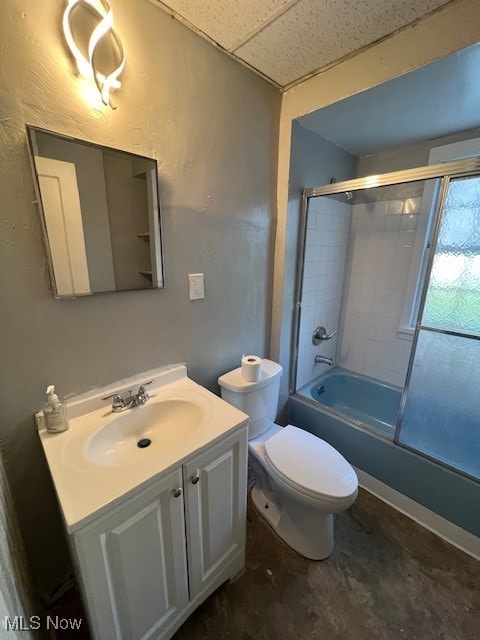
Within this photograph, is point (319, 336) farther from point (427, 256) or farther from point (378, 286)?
point (427, 256)

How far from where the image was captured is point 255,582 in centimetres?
119

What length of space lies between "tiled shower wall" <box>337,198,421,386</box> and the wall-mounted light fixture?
1.90m

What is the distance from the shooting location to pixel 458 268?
1.37m

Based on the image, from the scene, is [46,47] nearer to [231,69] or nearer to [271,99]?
[231,69]

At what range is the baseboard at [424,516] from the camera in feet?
4.33

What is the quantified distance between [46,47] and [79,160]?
0.29 m

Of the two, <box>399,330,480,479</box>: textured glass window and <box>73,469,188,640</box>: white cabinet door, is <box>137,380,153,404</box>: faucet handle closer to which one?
<box>73,469,188,640</box>: white cabinet door

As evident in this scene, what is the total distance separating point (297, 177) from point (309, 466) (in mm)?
1614

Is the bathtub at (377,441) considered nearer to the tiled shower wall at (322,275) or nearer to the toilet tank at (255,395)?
the tiled shower wall at (322,275)

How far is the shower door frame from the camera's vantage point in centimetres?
117

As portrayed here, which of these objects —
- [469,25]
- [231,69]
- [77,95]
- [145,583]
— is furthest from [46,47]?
[145,583]

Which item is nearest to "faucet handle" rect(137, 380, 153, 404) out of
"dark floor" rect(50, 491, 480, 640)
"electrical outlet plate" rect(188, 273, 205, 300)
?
"electrical outlet plate" rect(188, 273, 205, 300)

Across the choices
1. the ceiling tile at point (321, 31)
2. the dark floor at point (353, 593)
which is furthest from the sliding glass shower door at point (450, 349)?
the ceiling tile at point (321, 31)

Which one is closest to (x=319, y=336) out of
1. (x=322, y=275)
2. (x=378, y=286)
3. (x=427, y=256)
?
(x=322, y=275)
